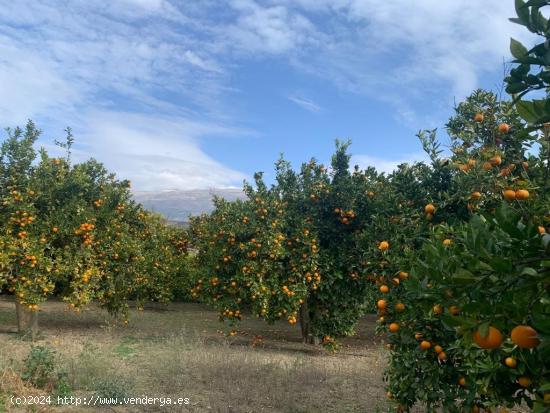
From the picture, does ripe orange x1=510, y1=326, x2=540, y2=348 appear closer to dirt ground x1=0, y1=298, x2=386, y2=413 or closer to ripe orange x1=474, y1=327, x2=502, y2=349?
ripe orange x1=474, y1=327, x2=502, y2=349

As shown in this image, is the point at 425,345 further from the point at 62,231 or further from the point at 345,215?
the point at 62,231

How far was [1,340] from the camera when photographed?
9492 mm

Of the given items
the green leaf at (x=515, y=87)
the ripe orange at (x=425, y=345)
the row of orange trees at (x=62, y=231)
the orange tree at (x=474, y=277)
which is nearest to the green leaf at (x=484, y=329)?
the orange tree at (x=474, y=277)

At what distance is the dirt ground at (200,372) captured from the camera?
572cm

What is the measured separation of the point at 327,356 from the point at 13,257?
6820mm

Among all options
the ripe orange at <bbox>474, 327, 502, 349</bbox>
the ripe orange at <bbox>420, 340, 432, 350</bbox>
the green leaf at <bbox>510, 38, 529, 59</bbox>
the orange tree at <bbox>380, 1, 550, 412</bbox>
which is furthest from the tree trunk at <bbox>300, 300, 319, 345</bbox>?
the green leaf at <bbox>510, 38, 529, 59</bbox>

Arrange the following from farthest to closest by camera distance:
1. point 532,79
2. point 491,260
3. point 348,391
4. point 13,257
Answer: point 13,257
point 348,391
point 532,79
point 491,260

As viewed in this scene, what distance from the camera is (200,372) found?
23.0 ft

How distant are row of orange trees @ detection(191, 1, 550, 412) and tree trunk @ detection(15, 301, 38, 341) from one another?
3.82 m

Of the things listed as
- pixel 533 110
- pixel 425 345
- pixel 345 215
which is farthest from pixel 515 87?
pixel 345 215

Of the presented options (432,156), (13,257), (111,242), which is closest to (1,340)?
(13,257)

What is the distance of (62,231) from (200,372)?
457 cm

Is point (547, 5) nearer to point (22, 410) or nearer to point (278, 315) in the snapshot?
point (22, 410)

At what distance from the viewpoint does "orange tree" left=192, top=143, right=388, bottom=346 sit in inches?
353
